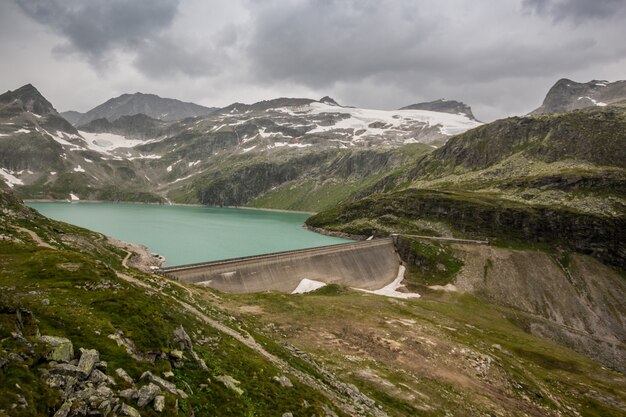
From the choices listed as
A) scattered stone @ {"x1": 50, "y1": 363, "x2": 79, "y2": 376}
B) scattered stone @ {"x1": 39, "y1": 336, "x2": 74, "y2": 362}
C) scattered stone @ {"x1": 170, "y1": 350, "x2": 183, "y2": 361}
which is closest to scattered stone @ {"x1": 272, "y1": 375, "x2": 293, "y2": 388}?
scattered stone @ {"x1": 170, "y1": 350, "x2": 183, "y2": 361}

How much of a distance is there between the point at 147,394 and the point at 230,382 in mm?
6631

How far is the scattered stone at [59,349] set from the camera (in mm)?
14031

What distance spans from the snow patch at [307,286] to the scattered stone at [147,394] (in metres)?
68.9

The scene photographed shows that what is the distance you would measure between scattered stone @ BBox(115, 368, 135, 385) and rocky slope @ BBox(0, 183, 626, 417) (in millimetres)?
127

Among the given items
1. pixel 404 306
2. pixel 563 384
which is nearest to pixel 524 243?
pixel 404 306

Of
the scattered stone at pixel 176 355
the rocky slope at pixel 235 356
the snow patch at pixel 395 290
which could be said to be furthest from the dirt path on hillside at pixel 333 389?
the snow patch at pixel 395 290

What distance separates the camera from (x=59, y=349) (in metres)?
14.4

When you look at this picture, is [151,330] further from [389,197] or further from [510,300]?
[389,197]

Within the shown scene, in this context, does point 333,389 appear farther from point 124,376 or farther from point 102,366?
point 102,366

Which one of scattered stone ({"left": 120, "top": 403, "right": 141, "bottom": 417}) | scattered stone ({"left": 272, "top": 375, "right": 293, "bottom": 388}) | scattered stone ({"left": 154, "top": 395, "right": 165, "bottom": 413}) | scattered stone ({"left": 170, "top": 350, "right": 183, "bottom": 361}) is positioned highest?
scattered stone ({"left": 120, "top": 403, "right": 141, "bottom": 417})

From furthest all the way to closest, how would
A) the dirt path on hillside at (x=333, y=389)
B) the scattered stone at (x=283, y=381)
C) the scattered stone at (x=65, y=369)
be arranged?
the dirt path on hillside at (x=333, y=389) → the scattered stone at (x=283, y=381) → the scattered stone at (x=65, y=369)

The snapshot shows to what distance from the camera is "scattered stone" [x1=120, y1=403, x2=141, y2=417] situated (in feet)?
43.1

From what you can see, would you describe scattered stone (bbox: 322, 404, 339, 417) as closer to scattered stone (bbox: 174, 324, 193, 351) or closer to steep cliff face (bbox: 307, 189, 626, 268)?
scattered stone (bbox: 174, 324, 193, 351)

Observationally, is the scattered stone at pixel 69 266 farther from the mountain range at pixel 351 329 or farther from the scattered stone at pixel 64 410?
the scattered stone at pixel 64 410
